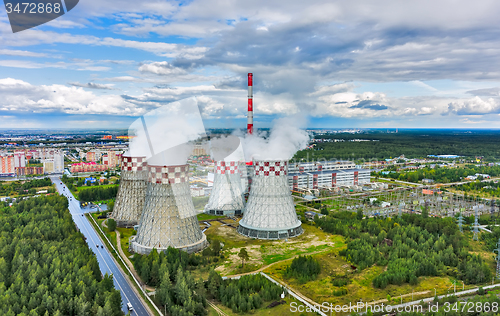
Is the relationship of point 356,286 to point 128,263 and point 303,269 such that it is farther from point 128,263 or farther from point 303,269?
point 128,263

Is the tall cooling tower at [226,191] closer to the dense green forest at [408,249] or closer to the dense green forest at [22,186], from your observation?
the dense green forest at [408,249]

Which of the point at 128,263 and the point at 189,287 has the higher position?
the point at 189,287

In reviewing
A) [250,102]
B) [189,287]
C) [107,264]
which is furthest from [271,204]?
[250,102]

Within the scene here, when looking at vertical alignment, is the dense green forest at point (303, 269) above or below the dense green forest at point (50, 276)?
below

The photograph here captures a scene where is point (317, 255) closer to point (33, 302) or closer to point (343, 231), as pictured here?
point (343, 231)

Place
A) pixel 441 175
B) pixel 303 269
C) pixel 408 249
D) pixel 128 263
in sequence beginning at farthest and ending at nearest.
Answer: pixel 441 175
pixel 408 249
pixel 128 263
pixel 303 269

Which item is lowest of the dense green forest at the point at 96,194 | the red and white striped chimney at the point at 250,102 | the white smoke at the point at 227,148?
the dense green forest at the point at 96,194

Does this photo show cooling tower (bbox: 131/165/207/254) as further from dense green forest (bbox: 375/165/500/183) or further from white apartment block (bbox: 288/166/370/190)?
dense green forest (bbox: 375/165/500/183)

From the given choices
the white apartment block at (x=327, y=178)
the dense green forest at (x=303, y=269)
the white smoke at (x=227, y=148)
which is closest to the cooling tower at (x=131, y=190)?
the white smoke at (x=227, y=148)
